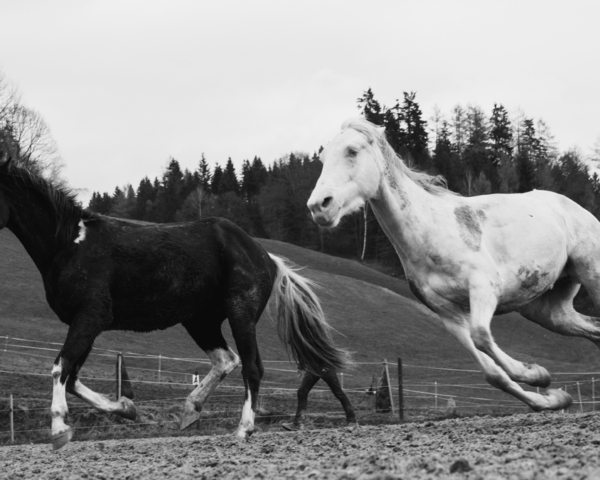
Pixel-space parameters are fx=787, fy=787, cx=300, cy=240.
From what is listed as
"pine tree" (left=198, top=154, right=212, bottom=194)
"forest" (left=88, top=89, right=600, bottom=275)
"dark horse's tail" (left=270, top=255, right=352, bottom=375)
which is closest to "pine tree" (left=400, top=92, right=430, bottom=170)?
"forest" (left=88, top=89, right=600, bottom=275)

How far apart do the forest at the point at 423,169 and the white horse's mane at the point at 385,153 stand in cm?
7271

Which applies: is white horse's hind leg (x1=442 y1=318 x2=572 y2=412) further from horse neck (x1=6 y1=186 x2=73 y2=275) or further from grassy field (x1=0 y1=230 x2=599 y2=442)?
horse neck (x1=6 y1=186 x2=73 y2=275)

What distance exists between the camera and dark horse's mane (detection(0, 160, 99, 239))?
26.3 ft

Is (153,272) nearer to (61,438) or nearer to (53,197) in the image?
(53,197)

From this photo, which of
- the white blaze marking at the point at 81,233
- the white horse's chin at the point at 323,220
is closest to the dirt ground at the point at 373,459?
the white horse's chin at the point at 323,220

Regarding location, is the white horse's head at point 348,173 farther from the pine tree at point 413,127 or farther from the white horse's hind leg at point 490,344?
the pine tree at point 413,127

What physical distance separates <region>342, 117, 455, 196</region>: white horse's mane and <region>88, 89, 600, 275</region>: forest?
72.7m

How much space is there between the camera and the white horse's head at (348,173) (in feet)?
22.8

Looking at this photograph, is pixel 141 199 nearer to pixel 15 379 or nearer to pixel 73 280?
pixel 15 379

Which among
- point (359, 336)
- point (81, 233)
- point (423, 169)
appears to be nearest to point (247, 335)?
point (81, 233)

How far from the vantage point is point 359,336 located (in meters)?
44.4

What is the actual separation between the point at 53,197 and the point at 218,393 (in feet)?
54.5

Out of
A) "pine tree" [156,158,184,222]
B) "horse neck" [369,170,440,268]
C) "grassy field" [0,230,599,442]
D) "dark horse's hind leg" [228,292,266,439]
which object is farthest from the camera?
"pine tree" [156,158,184,222]

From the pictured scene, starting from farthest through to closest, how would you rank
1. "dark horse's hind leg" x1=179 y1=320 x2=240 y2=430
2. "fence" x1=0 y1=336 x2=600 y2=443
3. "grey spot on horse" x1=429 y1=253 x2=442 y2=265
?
1. "fence" x1=0 y1=336 x2=600 y2=443
2. "dark horse's hind leg" x1=179 y1=320 x2=240 y2=430
3. "grey spot on horse" x1=429 y1=253 x2=442 y2=265
